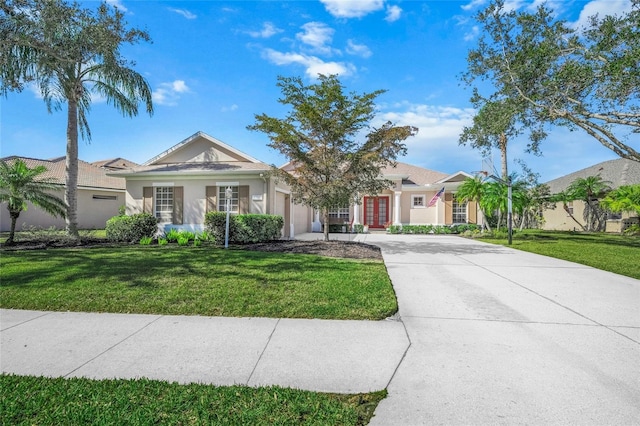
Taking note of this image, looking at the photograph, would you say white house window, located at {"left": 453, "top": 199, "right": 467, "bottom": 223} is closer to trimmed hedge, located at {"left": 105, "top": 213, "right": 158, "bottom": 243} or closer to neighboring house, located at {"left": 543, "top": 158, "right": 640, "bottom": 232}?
neighboring house, located at {"left": 543, "top": 158, "right": 640, "bottom": 232}

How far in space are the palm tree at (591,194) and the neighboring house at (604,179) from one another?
1.76ft

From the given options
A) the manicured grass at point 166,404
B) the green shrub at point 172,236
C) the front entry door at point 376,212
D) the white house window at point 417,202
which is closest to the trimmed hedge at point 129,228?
the green shrub at point 172,236

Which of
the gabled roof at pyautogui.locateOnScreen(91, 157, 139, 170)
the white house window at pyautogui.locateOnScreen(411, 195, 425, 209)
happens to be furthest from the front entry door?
the gabled roof at pyautogui.locateOnScreen(91, 157, 139, 170)

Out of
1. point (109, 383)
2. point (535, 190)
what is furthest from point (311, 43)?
point (535, 190)

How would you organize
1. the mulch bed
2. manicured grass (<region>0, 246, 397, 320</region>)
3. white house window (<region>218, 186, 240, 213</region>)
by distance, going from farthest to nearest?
1. white house window (<region>218, 186, 240, 213</region>)
2. the mulch bed
3. manicured grass (<region>0, 246, 397, 320</region>)

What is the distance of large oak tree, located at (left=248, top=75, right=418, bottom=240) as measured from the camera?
10.9 m

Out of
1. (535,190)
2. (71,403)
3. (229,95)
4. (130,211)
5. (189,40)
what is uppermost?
(189,40)

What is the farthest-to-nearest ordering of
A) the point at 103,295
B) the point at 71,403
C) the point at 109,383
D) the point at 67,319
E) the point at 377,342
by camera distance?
the point at 103,295 < the point at 67,319 < the point at 377,342 < the point at 109,383 < the point at 71,403

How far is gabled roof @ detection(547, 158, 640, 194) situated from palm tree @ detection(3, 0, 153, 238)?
2951 centimetres

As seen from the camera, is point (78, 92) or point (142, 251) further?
point (78, 92)

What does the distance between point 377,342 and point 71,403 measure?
2716 mm

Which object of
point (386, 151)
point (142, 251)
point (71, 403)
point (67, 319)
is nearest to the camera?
point (71, 403)

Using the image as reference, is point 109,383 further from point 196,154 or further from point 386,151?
point 196,154

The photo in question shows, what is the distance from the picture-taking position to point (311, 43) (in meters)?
11.2
